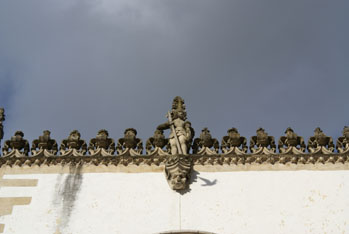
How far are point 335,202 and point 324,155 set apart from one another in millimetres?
1379

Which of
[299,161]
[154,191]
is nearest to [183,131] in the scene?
[154,191]

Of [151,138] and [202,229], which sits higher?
[151,138]

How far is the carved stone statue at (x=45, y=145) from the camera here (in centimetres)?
1625

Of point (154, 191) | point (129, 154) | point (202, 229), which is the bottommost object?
point (202, 229)

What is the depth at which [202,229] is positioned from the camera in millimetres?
14570

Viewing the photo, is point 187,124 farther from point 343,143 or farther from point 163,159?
point 343,143

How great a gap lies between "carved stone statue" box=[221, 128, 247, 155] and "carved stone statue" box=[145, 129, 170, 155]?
4.55 feet

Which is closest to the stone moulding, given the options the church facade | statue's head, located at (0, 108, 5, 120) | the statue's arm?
the church facade

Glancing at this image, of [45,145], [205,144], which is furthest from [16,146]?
[205,144]

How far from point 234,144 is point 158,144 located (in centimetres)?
186

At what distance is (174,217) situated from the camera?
48.5 ft

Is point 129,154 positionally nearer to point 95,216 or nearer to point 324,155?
point 95,216

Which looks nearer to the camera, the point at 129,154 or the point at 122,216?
the point at 122,216

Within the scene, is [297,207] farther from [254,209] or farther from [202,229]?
[202,229]
